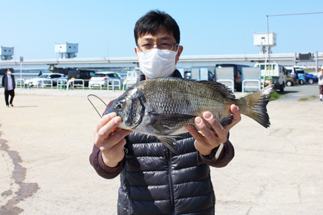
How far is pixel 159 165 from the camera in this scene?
7.74 ft

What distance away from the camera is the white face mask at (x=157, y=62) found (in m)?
2.49

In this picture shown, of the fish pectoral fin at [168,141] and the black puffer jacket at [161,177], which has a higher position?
the fish pectoral fin at [168,141]

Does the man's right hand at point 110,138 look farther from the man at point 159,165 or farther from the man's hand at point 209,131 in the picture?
the man's hand at point 209,131

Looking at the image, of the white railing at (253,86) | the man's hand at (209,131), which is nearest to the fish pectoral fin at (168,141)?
the man's hand at (209,131)

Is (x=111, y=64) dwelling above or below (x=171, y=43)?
above

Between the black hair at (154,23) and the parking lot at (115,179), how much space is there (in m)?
2.77

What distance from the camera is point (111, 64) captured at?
8312cm

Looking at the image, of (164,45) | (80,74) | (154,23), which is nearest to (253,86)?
(164,45)

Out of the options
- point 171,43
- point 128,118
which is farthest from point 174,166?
point 171,43

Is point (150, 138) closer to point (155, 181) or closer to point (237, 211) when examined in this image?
point (155, 181)

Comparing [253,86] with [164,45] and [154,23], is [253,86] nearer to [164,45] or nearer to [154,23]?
[164,45]

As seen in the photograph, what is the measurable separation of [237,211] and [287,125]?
21.8 feet

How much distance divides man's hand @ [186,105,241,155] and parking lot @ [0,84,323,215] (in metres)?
2.49

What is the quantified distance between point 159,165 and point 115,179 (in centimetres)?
329
